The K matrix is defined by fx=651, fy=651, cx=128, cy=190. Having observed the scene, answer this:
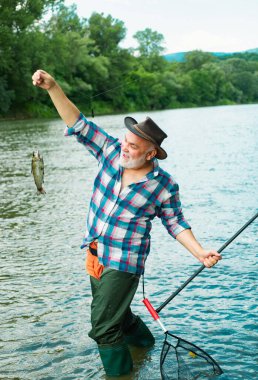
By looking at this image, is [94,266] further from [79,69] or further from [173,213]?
[79,69]

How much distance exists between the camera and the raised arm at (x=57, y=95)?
13.4 ft

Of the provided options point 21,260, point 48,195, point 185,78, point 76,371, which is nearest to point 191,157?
point 48,195

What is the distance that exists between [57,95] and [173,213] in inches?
42.5

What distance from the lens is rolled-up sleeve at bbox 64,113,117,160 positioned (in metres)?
4.32

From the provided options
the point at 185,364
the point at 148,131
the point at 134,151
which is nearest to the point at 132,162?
the point at 134,151

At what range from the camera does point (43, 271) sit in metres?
7.07

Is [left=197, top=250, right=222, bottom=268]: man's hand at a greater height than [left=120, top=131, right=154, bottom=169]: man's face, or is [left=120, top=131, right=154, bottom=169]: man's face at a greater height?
[left=120, top=131, right=154, bottom=169]: man's face

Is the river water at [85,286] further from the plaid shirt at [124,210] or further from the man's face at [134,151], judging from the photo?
the man's face at [134,151]

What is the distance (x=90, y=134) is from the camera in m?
4.35

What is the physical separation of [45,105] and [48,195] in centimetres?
5619

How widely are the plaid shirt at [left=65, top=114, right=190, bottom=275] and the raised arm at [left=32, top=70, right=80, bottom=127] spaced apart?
61 millimetres

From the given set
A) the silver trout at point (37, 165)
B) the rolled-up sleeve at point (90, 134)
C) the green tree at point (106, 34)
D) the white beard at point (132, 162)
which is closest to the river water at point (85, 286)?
the silver trout at point (37, 165)

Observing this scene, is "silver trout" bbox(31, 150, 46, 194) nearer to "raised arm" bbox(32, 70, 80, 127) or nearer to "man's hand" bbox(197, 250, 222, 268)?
"raised arm" bbox(32, 70, 80, 127)

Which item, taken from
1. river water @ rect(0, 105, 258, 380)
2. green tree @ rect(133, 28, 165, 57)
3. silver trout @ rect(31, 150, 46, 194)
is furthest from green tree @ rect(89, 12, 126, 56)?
silver trout @ rect(31, 150, 46, 194)
